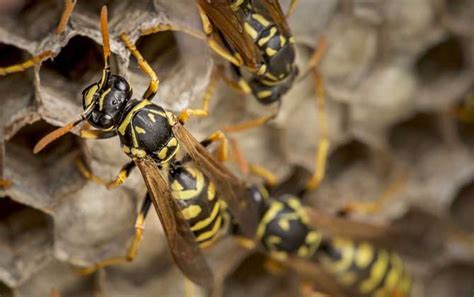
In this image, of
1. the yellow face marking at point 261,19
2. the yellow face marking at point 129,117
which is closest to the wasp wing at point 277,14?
the yellow face marking at point 261,19

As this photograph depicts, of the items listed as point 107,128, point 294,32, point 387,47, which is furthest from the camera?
point 387,47

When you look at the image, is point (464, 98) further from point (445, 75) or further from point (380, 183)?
point (380, 183)

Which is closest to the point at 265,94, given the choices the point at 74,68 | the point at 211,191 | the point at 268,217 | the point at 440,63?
the point at 211,191

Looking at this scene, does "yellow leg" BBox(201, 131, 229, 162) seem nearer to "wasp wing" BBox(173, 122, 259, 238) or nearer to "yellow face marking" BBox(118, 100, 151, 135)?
"wasp wing" BBox(173, 122, 259, 238)

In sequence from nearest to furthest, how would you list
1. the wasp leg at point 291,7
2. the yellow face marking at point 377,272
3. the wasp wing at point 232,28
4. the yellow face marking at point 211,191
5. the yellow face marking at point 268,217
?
the wasp wing at point 232,28 → the yellow face marking at point 211,191 → the wasp leg at point 291,7 → the yellow face marking at point 268,217 → the yellow face marking at point 377,272

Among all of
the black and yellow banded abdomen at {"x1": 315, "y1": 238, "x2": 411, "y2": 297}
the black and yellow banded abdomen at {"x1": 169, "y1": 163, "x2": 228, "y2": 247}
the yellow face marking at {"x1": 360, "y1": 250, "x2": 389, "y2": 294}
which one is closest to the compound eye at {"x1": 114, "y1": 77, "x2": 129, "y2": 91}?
the black and yellow banded abdomen at {"x1": 169, "y1": 163, "x2": 228, "y2": 247}

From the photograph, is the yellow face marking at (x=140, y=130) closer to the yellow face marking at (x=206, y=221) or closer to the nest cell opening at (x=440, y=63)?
the yellow face marking at (x=206, y=221)

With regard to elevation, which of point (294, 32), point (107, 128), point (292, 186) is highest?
point (107, 128)

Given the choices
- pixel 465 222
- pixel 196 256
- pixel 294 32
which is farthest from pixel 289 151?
pixel 465 222
